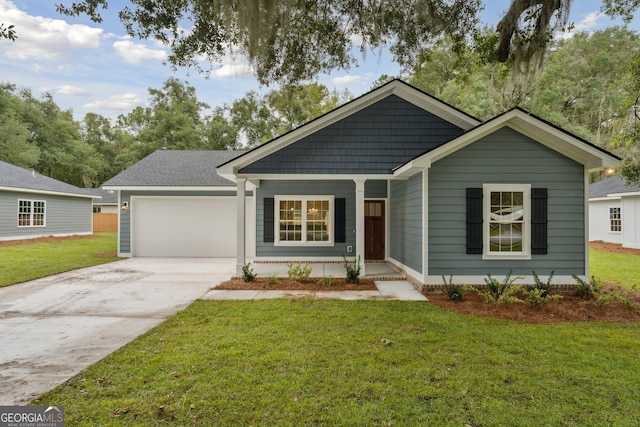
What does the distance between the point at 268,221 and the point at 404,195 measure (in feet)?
13.8

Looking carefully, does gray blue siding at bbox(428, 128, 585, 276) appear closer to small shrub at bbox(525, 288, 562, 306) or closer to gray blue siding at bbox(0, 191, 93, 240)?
small shrub at bbox(525, 288, 562, 306)

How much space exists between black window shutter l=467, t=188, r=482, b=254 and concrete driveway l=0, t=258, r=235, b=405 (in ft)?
17.4

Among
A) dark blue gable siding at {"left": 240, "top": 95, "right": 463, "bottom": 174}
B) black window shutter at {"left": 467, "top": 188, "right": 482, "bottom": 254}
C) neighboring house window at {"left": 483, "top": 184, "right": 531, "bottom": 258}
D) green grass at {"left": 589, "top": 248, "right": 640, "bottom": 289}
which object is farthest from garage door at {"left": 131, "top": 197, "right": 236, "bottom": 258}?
green grass at {"left": 589, "top": 248, "right": 640, "bottom": 289}

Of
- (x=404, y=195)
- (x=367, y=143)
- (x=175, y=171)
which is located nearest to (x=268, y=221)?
(x=367, y=143)

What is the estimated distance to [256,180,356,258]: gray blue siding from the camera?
1012cm

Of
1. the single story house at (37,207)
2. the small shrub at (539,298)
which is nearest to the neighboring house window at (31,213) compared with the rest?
the single story house at (37,207)

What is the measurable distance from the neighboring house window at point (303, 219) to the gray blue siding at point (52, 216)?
13.7 meters

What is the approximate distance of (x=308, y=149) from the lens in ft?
26.0

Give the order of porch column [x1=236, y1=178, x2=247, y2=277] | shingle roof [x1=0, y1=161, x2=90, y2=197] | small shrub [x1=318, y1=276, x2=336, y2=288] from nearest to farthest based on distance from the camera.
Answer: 1. small shrub [x1=318, y1=276, x2=336, y2=288]
2. porch column [x1=236, y1=178, x2=247, y2=277]
3. shingle roof [x1=0, y1=161, x2=90, y2=197]

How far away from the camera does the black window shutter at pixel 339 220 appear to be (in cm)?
1005

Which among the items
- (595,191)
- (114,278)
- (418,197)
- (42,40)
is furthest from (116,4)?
(595,191)

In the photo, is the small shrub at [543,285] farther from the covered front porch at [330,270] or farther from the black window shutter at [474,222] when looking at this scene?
the covered front porch at [330,270]

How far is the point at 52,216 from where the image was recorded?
57.4 feet

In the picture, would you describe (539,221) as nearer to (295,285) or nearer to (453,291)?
(453,291)
